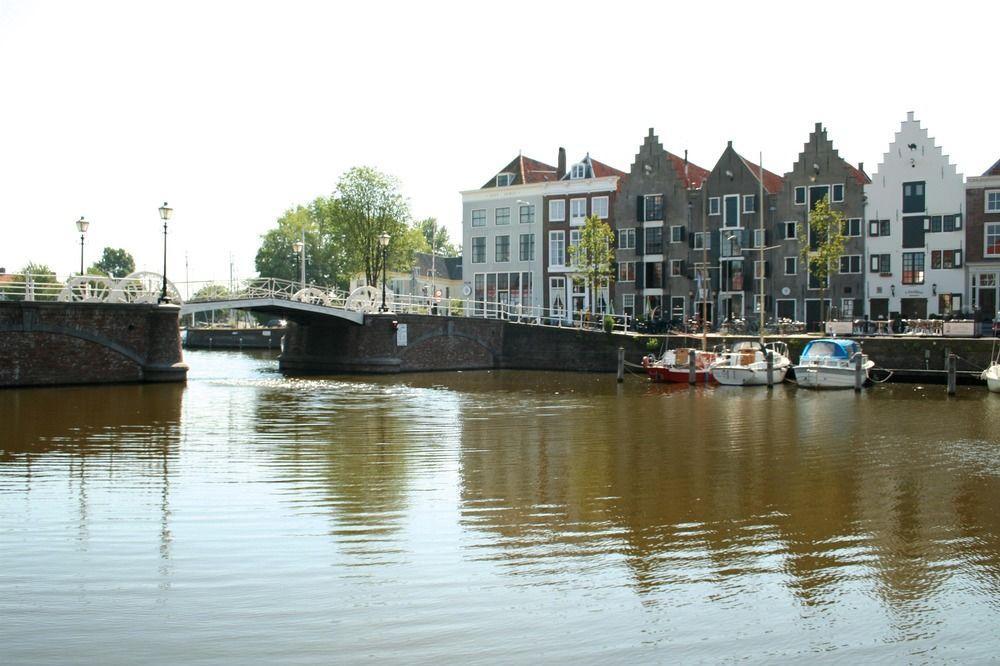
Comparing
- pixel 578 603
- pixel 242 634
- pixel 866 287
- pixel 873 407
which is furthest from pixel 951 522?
pixel 866 287

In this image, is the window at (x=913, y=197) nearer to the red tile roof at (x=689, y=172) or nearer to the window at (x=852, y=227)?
the window at (x=852, y=227)

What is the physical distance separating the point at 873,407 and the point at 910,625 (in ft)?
82.1

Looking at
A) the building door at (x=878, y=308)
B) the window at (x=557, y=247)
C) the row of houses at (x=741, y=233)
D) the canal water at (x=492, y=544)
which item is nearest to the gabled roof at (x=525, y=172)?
the row of houses at (x=741, y=233)

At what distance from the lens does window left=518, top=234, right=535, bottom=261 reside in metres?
74.2

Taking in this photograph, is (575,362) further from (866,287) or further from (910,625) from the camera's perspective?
(910,625)

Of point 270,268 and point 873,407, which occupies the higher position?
point 270,268

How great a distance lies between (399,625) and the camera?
27.4 feet

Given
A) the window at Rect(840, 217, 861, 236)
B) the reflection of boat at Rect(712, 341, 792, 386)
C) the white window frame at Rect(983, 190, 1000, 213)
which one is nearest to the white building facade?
the window at Rect(840, 217, 861, 236)

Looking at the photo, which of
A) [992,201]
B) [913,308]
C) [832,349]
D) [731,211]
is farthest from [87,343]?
[992,201]

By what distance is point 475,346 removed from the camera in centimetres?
5603

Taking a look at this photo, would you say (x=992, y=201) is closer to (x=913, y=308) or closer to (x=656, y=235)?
(x=913, y=308)

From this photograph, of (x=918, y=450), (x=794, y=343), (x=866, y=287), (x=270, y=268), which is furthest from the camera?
(x=270, y=268)

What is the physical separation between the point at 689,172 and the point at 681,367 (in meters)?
30.0

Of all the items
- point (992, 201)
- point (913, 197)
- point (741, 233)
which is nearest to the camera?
point (992, 201)
